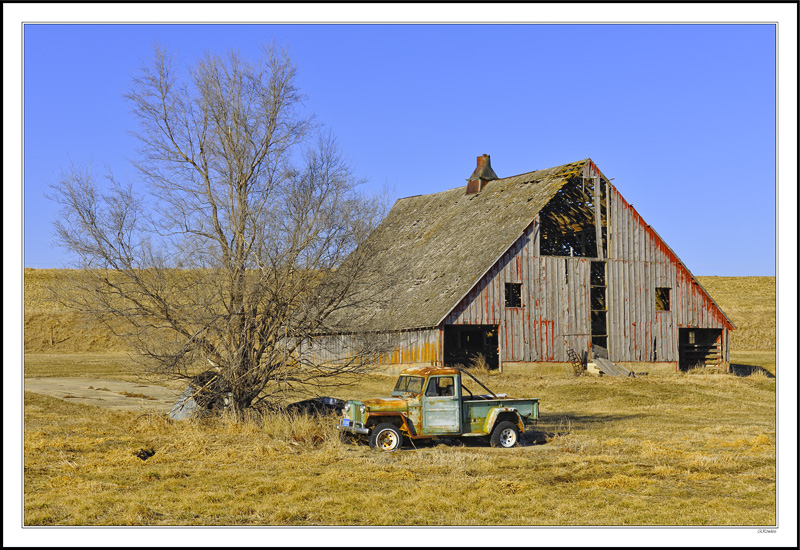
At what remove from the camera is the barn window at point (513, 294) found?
33375 mm

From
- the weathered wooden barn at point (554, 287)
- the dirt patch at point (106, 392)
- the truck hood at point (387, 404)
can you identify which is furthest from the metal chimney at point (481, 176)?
the truck hood at point (387, 404)

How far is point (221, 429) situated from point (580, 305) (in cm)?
2079

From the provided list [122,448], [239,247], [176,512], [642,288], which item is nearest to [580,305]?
[642,288]

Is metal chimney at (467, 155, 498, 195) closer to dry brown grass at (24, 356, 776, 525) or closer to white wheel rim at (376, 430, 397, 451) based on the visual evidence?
dry brown grass at (24, 356, 776, 525)

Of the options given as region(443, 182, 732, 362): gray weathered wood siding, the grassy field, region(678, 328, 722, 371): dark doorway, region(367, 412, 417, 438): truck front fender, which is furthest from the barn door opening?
region(367, 412, 417, 438): truck front fender

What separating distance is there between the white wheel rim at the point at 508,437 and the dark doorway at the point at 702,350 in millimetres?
24269

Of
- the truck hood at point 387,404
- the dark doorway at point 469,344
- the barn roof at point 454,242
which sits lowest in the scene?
the dark doorway at point 469,344

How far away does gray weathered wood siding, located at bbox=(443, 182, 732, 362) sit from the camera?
32.6m

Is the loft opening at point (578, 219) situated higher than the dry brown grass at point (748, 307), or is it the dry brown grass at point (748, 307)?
the loft opening at point (578, 219)

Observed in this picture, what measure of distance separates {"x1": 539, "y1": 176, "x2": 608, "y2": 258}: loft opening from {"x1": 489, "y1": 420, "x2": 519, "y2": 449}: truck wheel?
20399 millimetres

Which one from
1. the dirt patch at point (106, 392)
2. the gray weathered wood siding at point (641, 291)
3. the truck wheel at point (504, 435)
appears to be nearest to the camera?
the truck wheel at point (504, 435)

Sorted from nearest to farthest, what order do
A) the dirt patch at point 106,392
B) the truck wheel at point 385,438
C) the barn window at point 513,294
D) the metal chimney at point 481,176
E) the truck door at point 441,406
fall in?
the truck wheel at point 385,438 < the truck door at point 441,406 < the dirt patch at point 106,392 < the barn window at point 513,294 < the metal chimney at point 481,176

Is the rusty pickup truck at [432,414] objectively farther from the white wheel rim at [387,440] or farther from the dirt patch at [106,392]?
the dirt patch at [106,392]

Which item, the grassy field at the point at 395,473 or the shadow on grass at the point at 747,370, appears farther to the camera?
the shadow on grass at the point at 747,370
